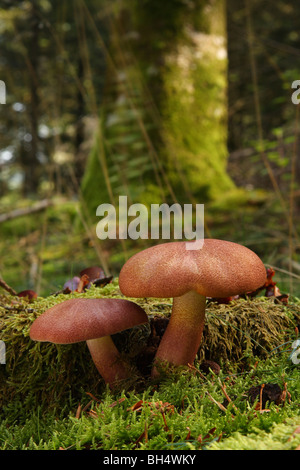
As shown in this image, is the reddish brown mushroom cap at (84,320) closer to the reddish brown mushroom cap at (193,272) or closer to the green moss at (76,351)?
the reddish brown mushroom cap at (193,272)

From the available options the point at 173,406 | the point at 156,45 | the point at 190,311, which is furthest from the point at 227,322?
the point at 156,45

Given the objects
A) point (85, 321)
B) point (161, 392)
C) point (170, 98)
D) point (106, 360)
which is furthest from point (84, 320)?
point (170, 98)

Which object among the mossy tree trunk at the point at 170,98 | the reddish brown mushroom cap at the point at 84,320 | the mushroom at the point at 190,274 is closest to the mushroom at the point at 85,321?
the reddish brown mushroom cap at the point at 84,320

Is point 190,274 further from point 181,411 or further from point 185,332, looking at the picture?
point 181,411

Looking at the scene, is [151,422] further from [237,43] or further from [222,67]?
[237,43]

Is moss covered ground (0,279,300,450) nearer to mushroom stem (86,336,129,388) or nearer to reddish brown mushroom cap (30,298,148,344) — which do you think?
mushroom stem (86,336,129,388)
